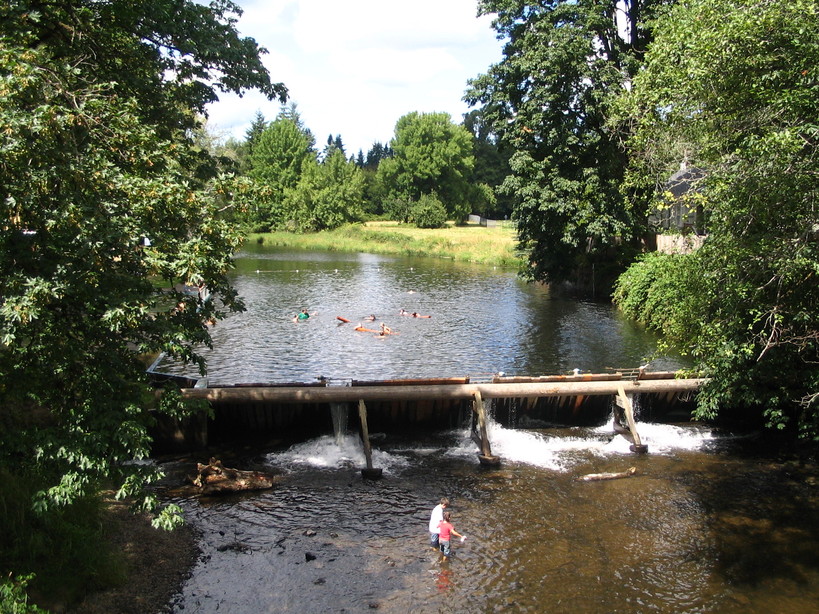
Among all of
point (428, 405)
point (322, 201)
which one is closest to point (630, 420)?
point (428, 405)

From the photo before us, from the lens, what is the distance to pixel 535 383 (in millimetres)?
20141

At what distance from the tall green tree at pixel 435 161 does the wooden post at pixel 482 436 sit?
88.9 meters

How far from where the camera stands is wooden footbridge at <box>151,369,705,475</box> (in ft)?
60.2

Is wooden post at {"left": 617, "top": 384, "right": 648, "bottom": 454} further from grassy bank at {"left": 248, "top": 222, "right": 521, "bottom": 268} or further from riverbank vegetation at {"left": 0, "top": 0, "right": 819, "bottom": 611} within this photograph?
grassy bank at {"left": 248, "top": 222, "right": 521, "bottom": 268}

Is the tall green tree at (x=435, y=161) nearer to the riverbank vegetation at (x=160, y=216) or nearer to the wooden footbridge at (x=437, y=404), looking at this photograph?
the riverbank vegetation at (x=160, y=216)

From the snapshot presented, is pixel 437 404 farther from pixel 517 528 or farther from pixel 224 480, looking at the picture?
pixel 224 480

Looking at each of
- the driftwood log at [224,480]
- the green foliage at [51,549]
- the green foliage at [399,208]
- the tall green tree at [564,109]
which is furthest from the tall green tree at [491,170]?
the green foliage at [51,549]

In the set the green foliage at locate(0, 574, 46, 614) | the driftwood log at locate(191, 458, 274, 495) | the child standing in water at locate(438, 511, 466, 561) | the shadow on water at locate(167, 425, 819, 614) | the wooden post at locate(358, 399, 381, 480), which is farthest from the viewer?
the wooden post at locate(358, 399, 381, 480)

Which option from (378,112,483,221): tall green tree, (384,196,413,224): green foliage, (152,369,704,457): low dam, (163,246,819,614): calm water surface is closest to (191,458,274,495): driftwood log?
(163,246,819,614): calm water surface

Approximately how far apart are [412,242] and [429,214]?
1993 centimetres

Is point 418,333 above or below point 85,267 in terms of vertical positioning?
below

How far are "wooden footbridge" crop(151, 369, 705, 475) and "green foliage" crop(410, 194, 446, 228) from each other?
8023 centimetres

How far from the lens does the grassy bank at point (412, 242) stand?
224 feet

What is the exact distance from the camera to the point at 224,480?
51.4ft
